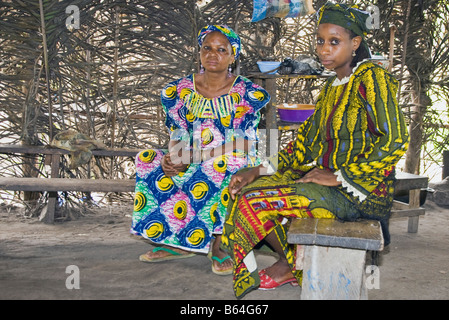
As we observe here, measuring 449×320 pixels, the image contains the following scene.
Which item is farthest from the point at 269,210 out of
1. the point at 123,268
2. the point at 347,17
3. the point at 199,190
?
the point at 123,268

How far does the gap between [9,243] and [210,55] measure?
2196mm

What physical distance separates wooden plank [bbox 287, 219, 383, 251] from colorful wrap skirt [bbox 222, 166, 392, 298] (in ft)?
0.43

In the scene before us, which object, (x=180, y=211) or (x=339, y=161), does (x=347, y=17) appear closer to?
(x=339, y=161)

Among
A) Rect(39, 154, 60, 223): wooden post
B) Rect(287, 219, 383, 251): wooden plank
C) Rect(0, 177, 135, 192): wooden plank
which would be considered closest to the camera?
Rect(287, 219, 383, 251): wooden plank

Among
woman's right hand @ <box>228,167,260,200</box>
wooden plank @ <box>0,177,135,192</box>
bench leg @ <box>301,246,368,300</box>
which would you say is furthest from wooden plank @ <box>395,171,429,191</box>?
wooden plank @ <box>0,177,135,192</box>

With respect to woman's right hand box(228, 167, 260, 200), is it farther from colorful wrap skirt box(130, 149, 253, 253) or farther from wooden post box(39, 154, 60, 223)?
wooden post box(39, 154, 60, 223)

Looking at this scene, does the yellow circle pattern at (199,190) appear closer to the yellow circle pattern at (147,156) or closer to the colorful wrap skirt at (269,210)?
the yellow circle pattern at (147,156)

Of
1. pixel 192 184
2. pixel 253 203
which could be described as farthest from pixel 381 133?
pixel 192 184

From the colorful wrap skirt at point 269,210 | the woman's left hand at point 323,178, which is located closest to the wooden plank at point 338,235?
the colorful wrap skirt at point 269,210

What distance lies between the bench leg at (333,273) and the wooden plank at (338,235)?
0.09 meters

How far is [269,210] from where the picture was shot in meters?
2.46

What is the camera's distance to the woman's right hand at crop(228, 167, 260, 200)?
9.02 ft

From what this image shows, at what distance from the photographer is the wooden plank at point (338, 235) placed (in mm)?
2084

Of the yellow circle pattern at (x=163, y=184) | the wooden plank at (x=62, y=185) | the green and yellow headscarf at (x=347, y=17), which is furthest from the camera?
the wooden plank at (x=62, y=185)
